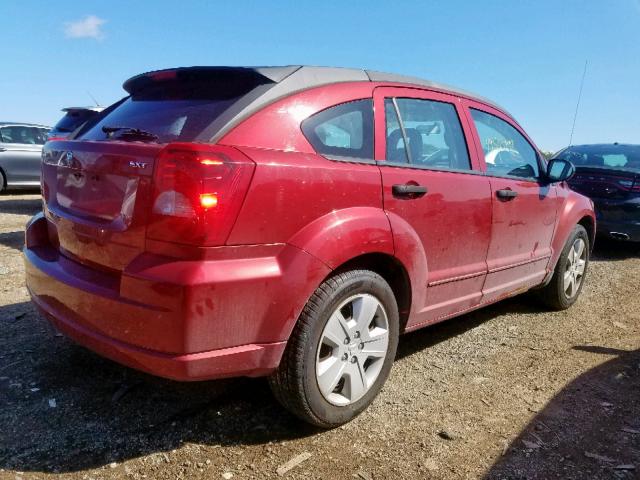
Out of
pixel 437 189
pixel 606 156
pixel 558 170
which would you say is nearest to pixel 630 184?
pixel 606 156

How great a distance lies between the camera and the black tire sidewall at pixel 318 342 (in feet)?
7.59

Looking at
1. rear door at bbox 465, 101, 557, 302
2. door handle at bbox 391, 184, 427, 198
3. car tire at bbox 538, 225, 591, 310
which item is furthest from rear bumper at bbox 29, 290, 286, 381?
car tire at bbox 538, 225, 591, 310

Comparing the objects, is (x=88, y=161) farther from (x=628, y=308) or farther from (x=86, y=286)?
(x=628, y=308)

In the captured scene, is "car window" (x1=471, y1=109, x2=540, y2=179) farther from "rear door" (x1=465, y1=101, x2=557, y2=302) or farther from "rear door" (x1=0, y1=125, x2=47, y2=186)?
"rear door" (x1=0, y1=125, x2=47, y2=186)

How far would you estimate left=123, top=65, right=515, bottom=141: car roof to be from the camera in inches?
86.4

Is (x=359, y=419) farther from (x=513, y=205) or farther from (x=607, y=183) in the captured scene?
(x=607, y=183)

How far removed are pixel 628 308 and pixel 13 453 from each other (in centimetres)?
490

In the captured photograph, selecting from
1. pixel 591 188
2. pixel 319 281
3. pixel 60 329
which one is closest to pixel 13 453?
pixel 60 329

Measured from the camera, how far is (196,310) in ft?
6.47

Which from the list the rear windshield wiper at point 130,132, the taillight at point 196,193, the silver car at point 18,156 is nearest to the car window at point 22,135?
the silver car at point 18,156

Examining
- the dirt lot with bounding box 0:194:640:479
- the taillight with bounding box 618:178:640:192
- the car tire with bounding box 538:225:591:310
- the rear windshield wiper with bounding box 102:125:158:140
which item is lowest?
the dirt lot with bounding box 0:194:640:479

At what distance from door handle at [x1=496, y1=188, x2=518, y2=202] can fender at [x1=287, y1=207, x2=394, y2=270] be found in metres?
1.22

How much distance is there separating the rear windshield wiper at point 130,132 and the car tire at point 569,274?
362cm

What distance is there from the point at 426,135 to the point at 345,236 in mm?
1103
